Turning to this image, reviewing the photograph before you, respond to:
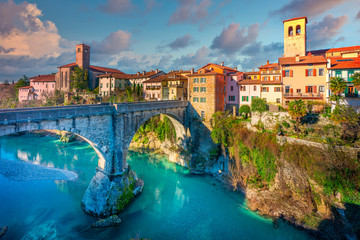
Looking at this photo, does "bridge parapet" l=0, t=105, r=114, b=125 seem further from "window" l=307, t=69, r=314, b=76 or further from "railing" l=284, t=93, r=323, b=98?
"window" l=307, t=69, r=314, b=76

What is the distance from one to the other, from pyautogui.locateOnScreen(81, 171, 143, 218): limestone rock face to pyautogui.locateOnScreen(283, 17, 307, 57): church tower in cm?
4076

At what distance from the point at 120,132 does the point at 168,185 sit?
1029cm

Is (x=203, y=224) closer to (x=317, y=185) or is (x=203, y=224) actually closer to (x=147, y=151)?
(x=317, y=185)

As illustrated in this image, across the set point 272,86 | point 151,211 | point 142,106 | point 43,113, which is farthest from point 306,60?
point 43,113

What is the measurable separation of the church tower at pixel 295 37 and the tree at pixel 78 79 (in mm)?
54696

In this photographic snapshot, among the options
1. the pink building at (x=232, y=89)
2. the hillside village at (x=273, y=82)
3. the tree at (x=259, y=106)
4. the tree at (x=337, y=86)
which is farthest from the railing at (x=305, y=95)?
the pink building at (x=232, y=89)

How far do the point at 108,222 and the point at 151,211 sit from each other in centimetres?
436

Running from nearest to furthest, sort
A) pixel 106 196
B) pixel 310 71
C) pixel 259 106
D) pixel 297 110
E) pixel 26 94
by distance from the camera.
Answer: pixel 106 196 < pixel 297 110 < pixel 259 106 < pixel 310 71 < pixel 26 94

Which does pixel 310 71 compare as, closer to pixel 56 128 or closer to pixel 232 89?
pixel 232 89

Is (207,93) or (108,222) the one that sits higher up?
(207,93)

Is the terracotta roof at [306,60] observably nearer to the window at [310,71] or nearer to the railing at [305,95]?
the window at [310,71]

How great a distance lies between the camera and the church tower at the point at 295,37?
4053 centimetres

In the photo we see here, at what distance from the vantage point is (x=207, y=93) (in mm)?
33250

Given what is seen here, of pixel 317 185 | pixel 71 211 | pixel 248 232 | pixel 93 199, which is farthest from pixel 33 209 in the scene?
pixel 317 185
